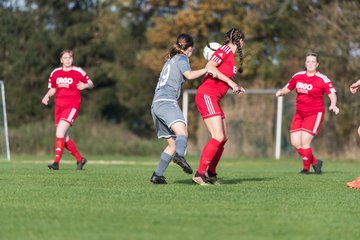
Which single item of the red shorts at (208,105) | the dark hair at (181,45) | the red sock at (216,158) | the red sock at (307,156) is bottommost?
the red sock at (307,156)

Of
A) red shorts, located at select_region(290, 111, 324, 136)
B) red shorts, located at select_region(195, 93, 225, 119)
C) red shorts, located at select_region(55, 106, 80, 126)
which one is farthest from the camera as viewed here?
red shorts, located at select_region(55, 106, 80, 126)

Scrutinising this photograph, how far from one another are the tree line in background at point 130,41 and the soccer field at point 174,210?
2614 centimetres

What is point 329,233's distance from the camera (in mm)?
8195

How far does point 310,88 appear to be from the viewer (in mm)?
18188

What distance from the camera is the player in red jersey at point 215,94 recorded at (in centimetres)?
1321

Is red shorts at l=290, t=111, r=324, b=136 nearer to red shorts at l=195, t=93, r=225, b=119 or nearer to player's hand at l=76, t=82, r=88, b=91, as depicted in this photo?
player's hand at l=76, t=82, r=88, b=91

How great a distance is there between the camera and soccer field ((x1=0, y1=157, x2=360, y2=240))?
26.5ft

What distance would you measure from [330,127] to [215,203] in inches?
938

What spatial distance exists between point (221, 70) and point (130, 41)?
40.8 metres

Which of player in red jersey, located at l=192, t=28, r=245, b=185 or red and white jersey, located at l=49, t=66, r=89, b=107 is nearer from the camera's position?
player in red jersey, located at l=192, t=28, r=245, b=185

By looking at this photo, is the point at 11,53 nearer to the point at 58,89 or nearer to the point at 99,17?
the point at 99,17

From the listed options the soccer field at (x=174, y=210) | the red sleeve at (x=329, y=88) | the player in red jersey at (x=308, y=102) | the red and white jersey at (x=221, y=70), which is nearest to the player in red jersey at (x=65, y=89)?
the player in red jersey at (x=308, y=102)

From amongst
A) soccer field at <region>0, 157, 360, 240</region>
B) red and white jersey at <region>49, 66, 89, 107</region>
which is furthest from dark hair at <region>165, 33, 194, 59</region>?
red and white jersey at <region>49, 66, 89, 107</region>

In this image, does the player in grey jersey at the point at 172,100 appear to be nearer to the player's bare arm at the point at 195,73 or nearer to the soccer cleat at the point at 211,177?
the player's bare arm at the point at 195,73
